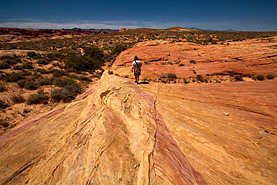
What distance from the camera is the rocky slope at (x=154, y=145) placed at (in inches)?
97.7

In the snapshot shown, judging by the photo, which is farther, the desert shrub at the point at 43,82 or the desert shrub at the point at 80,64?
the desert shrub at the point at 80,64

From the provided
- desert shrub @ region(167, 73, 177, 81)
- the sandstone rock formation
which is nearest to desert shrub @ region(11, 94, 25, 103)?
the sandstone rock formation

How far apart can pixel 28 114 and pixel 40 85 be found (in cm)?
403

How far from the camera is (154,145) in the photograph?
9.83ft

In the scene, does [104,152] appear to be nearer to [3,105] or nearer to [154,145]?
[154,145]

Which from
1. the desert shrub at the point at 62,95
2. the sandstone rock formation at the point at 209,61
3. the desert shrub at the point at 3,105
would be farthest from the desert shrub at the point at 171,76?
the desert shrub at the point at 3,105

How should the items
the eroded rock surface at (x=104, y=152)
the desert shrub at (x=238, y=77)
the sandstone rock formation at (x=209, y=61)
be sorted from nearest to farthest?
the eroded rock surface at (x=104, y=152) < the desert shrub at (x=238, y=77) < the sandstone rock formation at (x=209, y=61)

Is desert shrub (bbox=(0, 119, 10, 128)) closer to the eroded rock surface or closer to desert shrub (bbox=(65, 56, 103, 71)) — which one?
the eroded rock surface

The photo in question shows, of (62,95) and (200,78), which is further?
(200,78)

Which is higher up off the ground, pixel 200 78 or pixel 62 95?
pixel 200 78

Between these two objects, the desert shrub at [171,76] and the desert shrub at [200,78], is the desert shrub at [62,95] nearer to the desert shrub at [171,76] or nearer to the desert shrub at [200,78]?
the desert shrub at [171,76]

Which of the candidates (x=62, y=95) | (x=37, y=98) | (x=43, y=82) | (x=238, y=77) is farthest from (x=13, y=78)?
(x=238, y=77)

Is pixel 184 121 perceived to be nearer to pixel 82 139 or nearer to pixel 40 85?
pixel 82 139

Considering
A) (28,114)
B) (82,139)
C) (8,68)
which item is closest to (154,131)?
(82,139)
